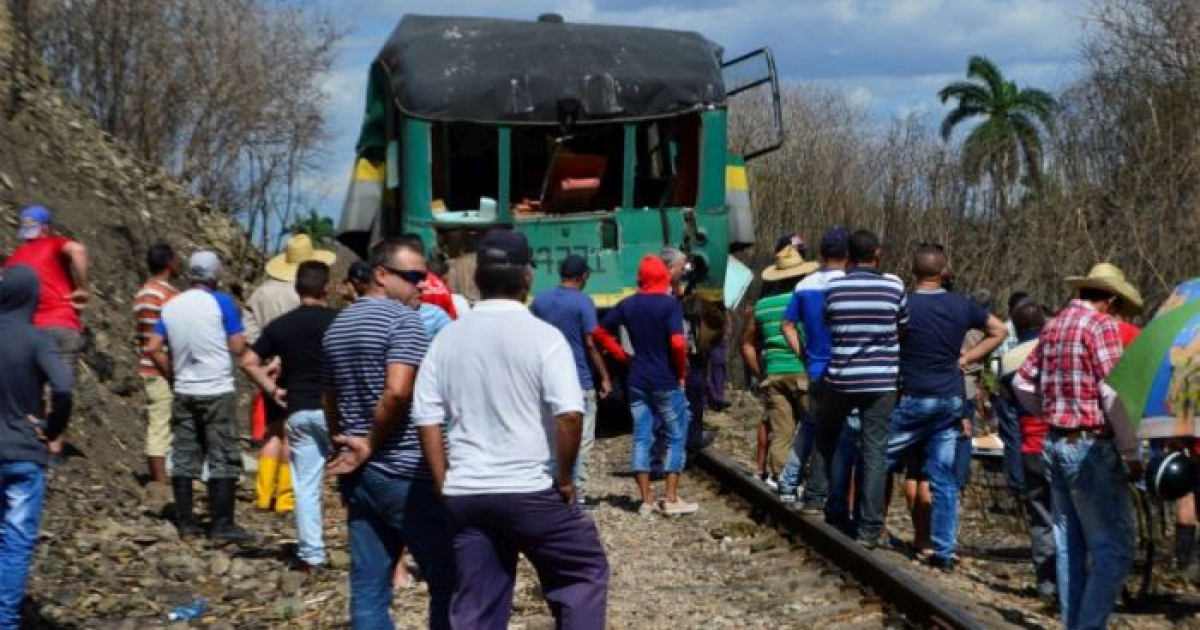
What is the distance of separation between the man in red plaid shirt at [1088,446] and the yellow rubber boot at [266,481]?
19.9ft

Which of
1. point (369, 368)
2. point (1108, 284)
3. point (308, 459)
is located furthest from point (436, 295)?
point (1108, 284)

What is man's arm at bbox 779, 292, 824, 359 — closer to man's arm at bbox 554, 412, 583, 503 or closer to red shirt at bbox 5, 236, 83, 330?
red shirt at bbox 5, 236, 83, 330

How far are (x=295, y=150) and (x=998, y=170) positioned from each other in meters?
19.0

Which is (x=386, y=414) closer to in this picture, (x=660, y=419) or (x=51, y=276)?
(x=51, y=276)

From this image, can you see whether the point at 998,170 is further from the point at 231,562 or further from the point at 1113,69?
the point at 231,562

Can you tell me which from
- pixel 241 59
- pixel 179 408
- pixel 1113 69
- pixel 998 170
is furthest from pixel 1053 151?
pixel 241 59

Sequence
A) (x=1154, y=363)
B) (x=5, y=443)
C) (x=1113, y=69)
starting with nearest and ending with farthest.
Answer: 1. (x=1154, y=363)
2. (x=5, y=443)
3. (x=1113, y=69)

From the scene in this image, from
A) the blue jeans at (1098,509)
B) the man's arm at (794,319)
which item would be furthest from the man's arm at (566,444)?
the man's arm at (794,319)

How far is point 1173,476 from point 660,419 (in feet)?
19.7

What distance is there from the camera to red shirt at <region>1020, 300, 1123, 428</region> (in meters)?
7.66

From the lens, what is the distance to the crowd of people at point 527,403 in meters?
6.05

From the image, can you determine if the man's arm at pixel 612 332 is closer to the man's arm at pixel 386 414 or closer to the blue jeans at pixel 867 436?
the blue jeans at pixel 867 436

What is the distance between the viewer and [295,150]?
36625 mm

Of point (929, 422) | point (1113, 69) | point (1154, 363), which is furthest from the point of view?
point (1113, 69)
